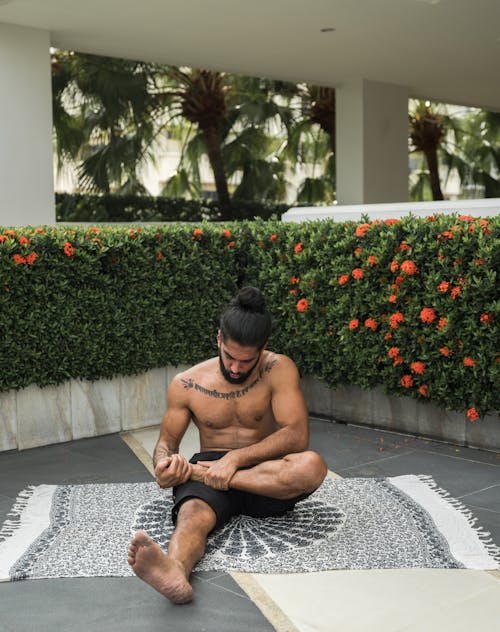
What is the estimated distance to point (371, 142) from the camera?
41.1ft

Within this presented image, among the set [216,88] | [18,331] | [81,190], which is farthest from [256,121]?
[18,331]

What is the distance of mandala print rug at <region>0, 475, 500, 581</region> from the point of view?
11.2ft

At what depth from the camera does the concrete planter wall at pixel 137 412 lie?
5480 millimetres

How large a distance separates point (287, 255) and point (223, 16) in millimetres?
3781

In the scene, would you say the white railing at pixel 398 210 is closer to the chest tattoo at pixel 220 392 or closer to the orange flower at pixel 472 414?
the orange flower at pixel 472 414

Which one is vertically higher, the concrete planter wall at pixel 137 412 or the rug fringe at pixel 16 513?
the concrete planter wall at pixel 137 412

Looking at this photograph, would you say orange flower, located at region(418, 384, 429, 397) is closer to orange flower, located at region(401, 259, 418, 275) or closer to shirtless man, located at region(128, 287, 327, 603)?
orange flower, located at region(401, 259, 418, 275)

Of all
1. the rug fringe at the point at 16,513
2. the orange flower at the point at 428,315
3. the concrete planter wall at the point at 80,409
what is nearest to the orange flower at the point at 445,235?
the orange flower at the point at 428,315

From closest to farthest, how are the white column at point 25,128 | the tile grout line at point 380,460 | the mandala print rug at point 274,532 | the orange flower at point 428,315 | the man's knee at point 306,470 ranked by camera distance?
the mandala print rug at point 274,532 < the man's knee at point 306,470 < the tile grout line at point 380,460 < the orange flower at point 428,315 < the white column at point 25,128

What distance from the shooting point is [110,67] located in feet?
44.7

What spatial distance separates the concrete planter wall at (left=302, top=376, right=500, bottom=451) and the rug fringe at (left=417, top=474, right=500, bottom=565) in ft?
2.68

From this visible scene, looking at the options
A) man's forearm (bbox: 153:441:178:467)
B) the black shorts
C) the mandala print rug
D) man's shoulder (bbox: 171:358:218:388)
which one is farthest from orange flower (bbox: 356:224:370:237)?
man's forearm (bbox: 153:441:178:467)

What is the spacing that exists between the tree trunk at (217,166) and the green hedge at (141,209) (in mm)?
157

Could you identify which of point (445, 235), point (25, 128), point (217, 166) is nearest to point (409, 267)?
point (445, 235)
